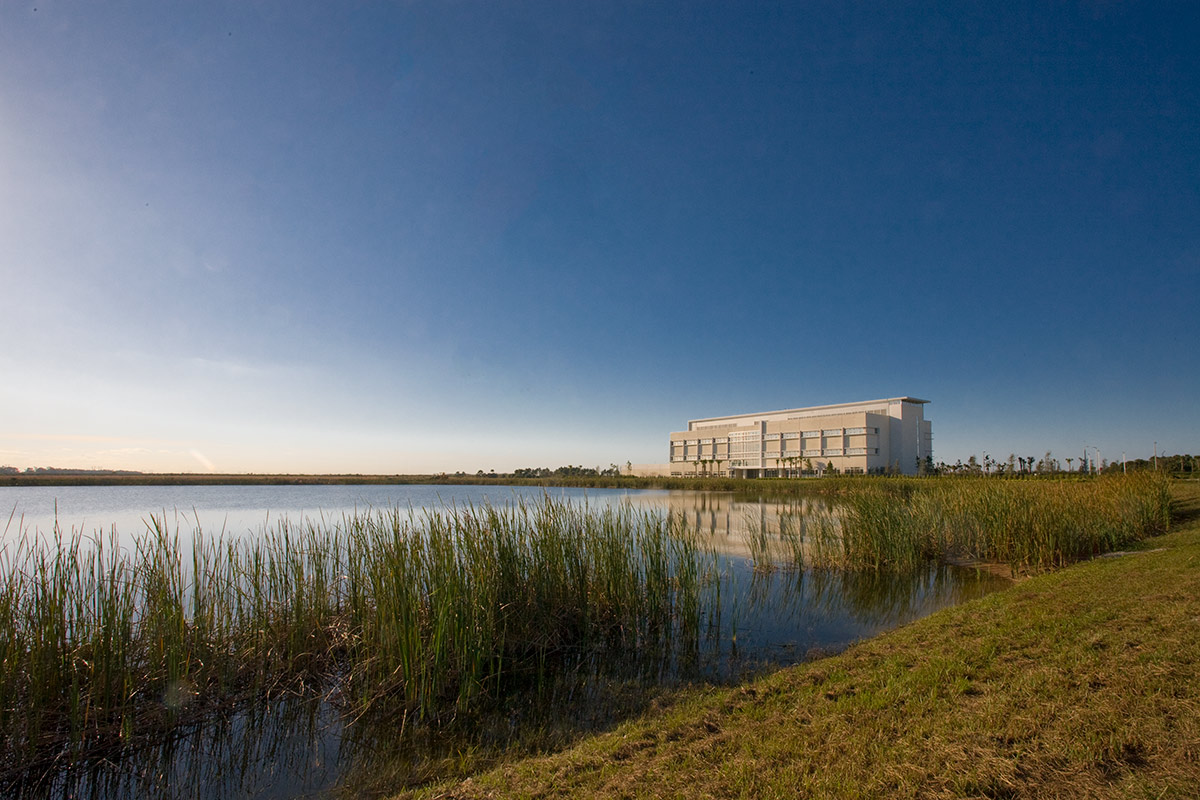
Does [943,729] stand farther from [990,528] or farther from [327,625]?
[990,528]

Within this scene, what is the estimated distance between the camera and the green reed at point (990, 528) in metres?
10.0

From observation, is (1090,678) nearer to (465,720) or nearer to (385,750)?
(465,720)

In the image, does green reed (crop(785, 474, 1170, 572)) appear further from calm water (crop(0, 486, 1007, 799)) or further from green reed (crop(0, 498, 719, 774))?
green reed (crop(0, 498, 719, 774))

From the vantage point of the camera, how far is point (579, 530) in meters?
6.61

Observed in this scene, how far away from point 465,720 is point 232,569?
2.77 metres

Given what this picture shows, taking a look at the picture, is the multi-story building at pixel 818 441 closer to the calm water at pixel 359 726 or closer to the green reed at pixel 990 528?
the green reed at pixel 990 528

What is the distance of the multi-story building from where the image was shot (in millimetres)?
54250

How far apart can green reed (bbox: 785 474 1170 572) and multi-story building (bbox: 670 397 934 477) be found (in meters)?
39.0

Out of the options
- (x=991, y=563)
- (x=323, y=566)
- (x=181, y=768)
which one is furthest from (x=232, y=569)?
(x=991, y=563)

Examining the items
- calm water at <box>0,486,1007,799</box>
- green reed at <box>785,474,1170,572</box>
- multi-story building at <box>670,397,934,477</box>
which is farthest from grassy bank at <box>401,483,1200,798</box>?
multi-story building at <box>670,397,934,477</box>

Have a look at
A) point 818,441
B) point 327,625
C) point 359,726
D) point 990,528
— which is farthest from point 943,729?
point 818,441

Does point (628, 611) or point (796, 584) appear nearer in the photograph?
point (628, 611)

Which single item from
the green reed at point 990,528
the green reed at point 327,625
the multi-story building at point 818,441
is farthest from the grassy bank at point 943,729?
the multi-story building at point 818,441

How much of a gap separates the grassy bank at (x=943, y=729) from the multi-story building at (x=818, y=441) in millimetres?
48517
